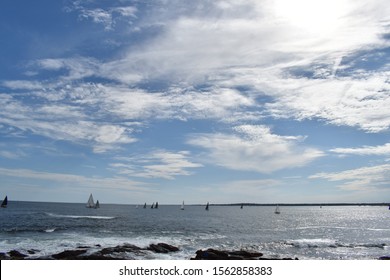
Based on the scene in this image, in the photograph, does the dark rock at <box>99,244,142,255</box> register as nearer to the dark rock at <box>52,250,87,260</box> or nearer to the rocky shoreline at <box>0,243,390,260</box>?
the rocky shoreline at <box>0,243,390,260</box>

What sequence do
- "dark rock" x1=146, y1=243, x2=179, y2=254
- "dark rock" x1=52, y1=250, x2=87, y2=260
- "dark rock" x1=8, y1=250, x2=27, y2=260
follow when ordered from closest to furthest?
"dark rock" x1=52, y1=250, x2=87, y2=260
"dark rock" x1=8, y1=250, x2=27, y2=260
"dark rock" x1=146, y1=243, x2=179, y2=254

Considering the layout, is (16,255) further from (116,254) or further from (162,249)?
(162,249)

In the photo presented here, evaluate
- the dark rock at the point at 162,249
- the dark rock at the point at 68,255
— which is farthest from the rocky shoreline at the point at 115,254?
the dark rock at the point at 162,249

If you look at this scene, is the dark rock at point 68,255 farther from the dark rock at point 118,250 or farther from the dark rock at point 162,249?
the dark rock at point 162,249

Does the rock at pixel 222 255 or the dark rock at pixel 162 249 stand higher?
the rock at pixel 222 255

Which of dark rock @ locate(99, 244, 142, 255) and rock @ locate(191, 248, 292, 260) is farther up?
rock @ locate(191, 248, 292, 260)

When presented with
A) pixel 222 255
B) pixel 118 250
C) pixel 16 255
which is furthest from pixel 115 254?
pixel 222 255

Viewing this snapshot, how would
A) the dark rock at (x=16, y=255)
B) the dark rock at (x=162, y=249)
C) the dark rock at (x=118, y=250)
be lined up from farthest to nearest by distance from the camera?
the dark rock at (x=162, y=249), the dark rock at (x=118, y=250), the dark rock at (x=16, y=255)

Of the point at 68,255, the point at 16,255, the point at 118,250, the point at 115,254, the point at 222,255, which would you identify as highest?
the point at 222,255

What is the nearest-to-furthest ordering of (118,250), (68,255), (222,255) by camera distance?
(68,255) < (222,255) < (118,250)

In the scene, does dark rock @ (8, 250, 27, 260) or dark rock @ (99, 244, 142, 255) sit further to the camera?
dark rock @ (99, 244, 142, 255)

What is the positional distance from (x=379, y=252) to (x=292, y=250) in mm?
10732

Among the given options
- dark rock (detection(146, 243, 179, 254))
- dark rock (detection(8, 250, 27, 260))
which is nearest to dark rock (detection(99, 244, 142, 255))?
dark rock (detection(146, 243, 179, 254))

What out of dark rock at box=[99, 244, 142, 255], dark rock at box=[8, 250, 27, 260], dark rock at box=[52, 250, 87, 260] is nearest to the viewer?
dark rock at box=[52, 250, 87, 260]
